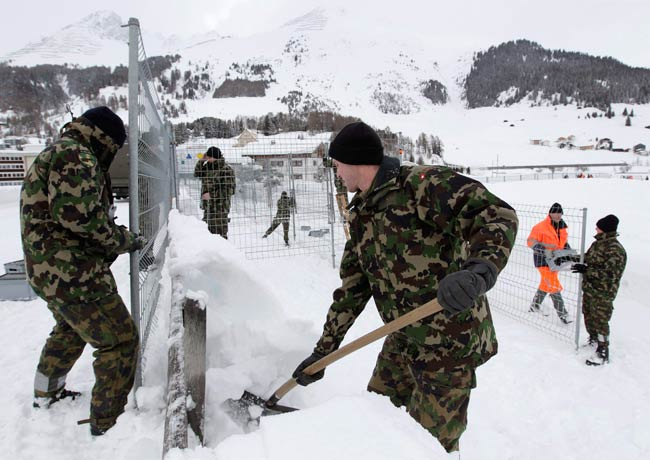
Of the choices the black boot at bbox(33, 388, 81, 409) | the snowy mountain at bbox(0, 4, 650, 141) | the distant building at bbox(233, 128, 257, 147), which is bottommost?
the black boot at bbox(33, 388, 81, 409)

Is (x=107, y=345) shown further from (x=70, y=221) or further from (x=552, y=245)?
(x=552, y=245)

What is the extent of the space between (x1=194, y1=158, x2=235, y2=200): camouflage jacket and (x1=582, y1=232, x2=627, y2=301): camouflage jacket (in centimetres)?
531

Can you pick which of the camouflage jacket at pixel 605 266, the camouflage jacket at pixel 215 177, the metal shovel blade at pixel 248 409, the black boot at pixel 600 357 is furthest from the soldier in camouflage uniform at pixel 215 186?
the black boot at pixel 600 357

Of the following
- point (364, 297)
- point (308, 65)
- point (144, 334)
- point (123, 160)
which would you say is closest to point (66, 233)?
point (144, 334)

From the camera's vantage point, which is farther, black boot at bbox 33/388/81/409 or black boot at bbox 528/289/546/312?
black boot at bbox 528/289/546/312

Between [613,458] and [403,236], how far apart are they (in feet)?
8.28

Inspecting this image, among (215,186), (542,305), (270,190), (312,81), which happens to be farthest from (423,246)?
(312,81)

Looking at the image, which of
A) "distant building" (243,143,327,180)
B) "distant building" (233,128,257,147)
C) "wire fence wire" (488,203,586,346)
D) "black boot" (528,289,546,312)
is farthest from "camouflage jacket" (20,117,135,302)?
"distant building" (243,143,327,180)

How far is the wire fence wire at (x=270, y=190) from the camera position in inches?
275

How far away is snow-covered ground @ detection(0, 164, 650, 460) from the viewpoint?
1180 mm

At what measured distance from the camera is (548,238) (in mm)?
5273

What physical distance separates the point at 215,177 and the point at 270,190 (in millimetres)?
3537

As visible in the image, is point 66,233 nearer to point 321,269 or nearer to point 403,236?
point 403,236

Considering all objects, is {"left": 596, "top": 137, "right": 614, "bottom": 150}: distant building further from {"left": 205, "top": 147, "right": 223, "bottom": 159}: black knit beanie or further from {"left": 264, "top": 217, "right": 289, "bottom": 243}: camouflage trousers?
{"left": 205, "top": 147, "right": 223, "bottom": 159}: black knit beanie
